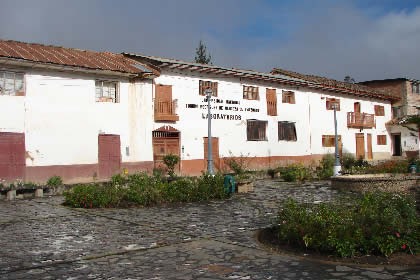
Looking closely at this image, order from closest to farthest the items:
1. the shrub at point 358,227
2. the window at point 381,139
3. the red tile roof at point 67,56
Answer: the shrub at point 358,227 < the red tile roof at point 67,56 < the window at point 381,139

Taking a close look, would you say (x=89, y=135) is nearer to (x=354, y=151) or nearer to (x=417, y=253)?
(x=417, y=253)

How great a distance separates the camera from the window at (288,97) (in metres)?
29.3

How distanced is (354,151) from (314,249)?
29.1 m

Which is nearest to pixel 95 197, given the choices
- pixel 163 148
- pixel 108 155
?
pixel 108 155

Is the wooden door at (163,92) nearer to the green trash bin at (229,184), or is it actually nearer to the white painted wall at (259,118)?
the white painted wall at (259,118)

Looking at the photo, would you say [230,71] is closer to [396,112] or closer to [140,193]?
[140,193]

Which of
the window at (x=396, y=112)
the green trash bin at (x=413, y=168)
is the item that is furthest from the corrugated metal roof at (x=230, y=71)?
the green trash bin at (x=413, y=168)

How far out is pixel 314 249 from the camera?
6.74 metres

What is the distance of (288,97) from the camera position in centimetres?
2973

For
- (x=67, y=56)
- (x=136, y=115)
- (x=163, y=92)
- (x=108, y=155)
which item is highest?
(x=67, y=56)

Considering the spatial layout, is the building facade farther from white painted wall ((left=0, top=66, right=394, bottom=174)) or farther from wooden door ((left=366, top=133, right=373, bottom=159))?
white painted wall ((left=0, top=66, right=394, bottom=174))

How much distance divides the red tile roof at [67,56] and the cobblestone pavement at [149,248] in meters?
8.43

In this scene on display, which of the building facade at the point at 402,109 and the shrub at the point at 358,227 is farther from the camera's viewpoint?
the building facade at the point at 402,109

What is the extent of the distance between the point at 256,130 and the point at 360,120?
1152 cm
